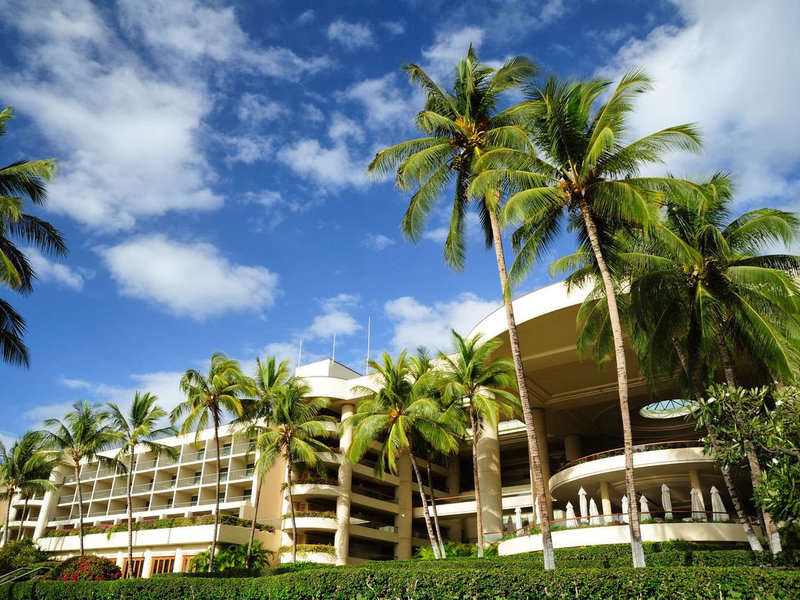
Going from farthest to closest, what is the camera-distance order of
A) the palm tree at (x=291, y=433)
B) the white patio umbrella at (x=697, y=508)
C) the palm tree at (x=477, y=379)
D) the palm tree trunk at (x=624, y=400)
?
the palm tree at (x=291, y=433)
the palm tree at (x=477, y=379)
the white patio umbrella at (x=697, y=508)
the palm tree trunk at (x=624, y=400)

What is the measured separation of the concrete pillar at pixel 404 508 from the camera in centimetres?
4138

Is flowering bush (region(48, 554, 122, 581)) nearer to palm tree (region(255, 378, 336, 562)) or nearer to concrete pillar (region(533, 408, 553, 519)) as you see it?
palm tree (region(255, 378, 336, 562))

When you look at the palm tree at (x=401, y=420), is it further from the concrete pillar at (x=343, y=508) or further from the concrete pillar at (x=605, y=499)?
the concrete pillar at (x=605, y=499)

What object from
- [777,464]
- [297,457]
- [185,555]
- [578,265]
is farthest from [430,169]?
[185,555]

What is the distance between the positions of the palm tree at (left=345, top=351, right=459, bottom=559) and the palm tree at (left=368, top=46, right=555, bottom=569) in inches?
360

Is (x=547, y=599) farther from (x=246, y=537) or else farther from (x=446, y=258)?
(x=246, y=537)

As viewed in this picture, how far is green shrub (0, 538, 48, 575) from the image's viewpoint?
122 feet

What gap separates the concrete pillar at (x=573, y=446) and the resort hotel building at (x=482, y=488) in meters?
0.10

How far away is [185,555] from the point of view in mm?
37281

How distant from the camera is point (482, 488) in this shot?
3161 centimetres

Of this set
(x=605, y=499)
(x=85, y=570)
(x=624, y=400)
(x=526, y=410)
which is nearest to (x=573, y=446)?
(x=605, y=499)

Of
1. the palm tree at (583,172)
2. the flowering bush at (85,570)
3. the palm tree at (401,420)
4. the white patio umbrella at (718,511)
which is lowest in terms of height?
the flowering bush at (85,570)

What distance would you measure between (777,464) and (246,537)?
1238 inches

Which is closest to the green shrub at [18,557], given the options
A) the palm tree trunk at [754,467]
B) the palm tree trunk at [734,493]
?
the palm tree trunk at [734,493]
